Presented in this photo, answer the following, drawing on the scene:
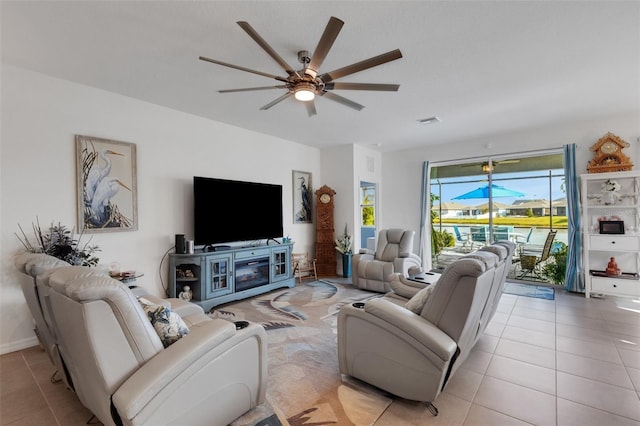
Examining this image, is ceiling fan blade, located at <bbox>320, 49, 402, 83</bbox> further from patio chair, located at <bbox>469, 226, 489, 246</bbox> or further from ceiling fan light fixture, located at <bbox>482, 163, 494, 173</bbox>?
patio chair, located at <bbox>469, 226, 489, 246</bbox>

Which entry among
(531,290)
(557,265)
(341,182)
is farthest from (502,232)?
(341,182)

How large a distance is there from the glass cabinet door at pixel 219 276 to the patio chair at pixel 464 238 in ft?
15.7

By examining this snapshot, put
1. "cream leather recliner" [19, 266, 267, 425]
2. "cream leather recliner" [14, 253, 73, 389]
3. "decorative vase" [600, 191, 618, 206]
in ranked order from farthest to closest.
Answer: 1. "decorative vase" [600, 191, 618, 206]
2. "cream leather recliner" [14, 253, 73, 389]
3. "cream leather recliner" [19, 266, 267, 425]

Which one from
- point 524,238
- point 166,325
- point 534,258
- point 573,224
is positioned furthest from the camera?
point 524,238

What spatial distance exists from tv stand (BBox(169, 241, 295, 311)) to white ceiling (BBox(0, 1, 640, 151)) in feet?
6.71

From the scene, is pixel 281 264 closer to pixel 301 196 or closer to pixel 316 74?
pixel 301 196

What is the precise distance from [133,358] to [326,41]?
2.13 metres

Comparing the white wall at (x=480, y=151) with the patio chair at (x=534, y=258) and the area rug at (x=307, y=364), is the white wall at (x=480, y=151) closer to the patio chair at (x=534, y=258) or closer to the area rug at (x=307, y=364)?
the patio chair at (x=534, y=258)

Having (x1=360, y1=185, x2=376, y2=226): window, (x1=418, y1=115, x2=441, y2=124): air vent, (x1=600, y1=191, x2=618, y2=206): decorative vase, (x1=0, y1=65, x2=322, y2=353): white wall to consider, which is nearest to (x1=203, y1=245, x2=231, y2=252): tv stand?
(x1=0, y1=65, x2=322, y2=353): white wall

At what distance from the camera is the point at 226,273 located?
168 inches

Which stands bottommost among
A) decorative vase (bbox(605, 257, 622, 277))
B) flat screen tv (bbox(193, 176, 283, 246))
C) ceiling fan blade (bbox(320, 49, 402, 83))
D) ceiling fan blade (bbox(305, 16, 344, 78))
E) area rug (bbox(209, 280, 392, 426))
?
area rug (bbox(209, 280, 392, 426))

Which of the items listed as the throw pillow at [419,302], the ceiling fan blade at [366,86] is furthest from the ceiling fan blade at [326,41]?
the throw pillow at [419,302]

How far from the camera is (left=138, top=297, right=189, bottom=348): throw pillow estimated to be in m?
1.65

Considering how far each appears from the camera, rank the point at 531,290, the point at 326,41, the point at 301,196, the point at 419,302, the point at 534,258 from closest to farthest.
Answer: the point at 326,41 < the point at 419,302 < the point at 531,290 < the point at 534,258 < the point at 301,196
